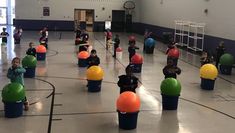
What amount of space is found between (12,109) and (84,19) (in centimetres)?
3460

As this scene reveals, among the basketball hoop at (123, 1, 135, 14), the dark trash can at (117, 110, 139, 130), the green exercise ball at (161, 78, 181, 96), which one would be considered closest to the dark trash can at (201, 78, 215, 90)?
the green exercise ball at (161, 78, 181, 96)

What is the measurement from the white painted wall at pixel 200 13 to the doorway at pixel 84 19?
30.0 ft

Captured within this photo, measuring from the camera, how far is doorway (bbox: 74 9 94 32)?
3591 cm

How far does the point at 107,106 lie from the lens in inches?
309

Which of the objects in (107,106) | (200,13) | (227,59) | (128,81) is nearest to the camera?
(128,81)

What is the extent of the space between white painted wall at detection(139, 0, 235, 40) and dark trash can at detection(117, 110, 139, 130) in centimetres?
1079

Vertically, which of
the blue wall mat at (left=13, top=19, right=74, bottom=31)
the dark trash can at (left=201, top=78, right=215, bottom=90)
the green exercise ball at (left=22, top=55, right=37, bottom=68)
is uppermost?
the blue wall mat at (left=13, top=19, right=74, bottom=31)

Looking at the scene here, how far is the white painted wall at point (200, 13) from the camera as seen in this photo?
51.6ft

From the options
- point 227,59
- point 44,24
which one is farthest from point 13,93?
point 44,24

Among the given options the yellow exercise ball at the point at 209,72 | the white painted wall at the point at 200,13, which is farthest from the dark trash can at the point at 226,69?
the white painted wall at the point at 200,13

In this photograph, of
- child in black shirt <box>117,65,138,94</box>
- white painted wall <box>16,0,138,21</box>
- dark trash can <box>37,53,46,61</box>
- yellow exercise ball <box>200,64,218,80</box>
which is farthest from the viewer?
white painted wall <box>16,0,138,21</box>

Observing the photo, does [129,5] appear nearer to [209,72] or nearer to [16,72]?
[209,72]

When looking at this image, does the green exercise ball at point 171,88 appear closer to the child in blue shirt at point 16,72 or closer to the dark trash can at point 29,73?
the child in blue shirt at point 16,72

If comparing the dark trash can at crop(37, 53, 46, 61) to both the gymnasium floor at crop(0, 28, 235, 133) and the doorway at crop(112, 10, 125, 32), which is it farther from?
the doorway at crop(112, 10, 125, 32)
